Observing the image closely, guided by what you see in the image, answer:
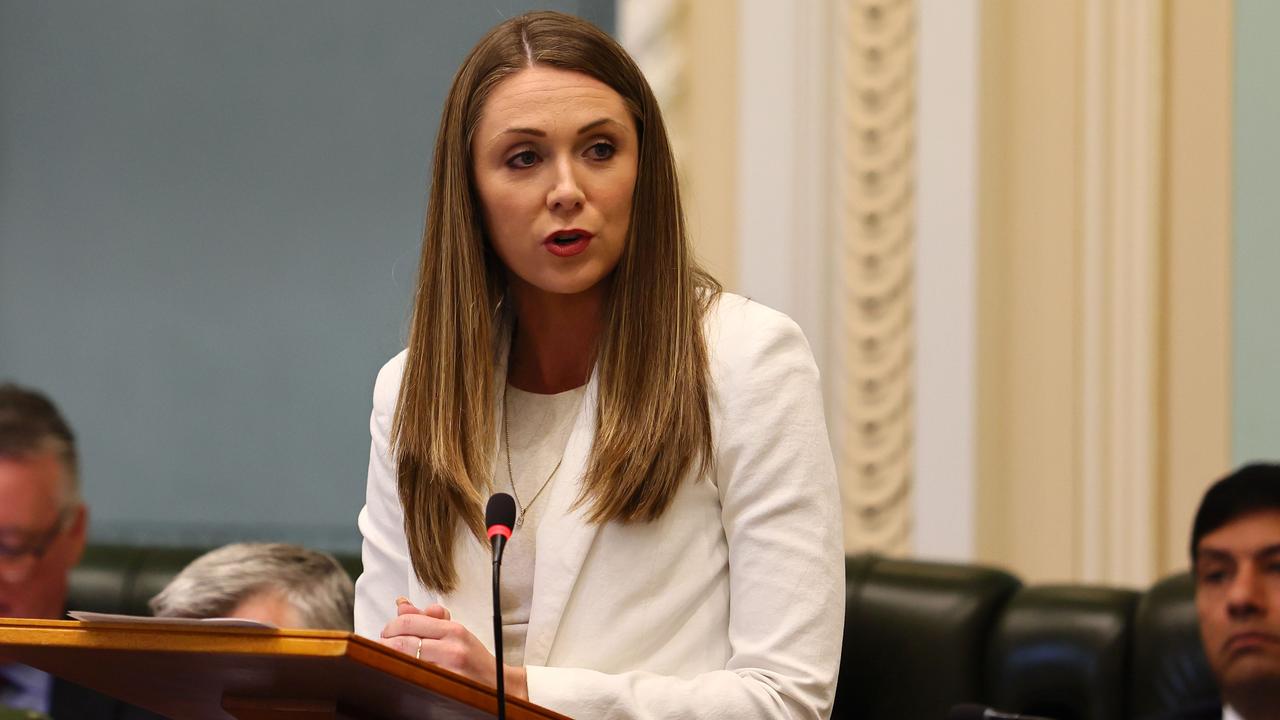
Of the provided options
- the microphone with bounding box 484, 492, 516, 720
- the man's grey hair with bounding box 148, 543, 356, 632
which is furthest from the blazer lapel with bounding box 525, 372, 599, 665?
the man's grey hair with bounding box 148, 543, 356, 632

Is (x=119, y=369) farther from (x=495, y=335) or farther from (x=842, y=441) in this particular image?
(x=495, y=335)

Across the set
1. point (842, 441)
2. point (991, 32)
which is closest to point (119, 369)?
point (842, 441)

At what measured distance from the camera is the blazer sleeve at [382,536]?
2.34 metres

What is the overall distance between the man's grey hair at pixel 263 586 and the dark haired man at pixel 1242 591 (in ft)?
5.35

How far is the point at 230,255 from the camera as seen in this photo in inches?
202

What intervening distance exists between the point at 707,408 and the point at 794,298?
1.86 m

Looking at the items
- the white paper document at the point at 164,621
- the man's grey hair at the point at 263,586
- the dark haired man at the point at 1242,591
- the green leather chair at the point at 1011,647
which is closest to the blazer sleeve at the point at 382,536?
the white paper document at the point at 164,621

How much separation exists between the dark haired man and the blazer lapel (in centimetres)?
134

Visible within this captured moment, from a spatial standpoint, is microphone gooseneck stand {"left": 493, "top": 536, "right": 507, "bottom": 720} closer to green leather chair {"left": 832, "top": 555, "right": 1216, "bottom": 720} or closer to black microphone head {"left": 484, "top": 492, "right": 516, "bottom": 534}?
black microphone head {"left": 484, "top": 492, "right": 516, "bottom": 534}

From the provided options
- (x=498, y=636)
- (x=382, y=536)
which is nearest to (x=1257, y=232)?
(x=382, y=536)

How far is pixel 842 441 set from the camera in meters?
3.96

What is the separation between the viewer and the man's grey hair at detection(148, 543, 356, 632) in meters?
3.26

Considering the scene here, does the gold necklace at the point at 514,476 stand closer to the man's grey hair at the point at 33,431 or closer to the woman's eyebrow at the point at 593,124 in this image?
the woman's eyebrow at the point at 593,124

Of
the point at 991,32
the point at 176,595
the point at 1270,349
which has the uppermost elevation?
the point at 991,32
